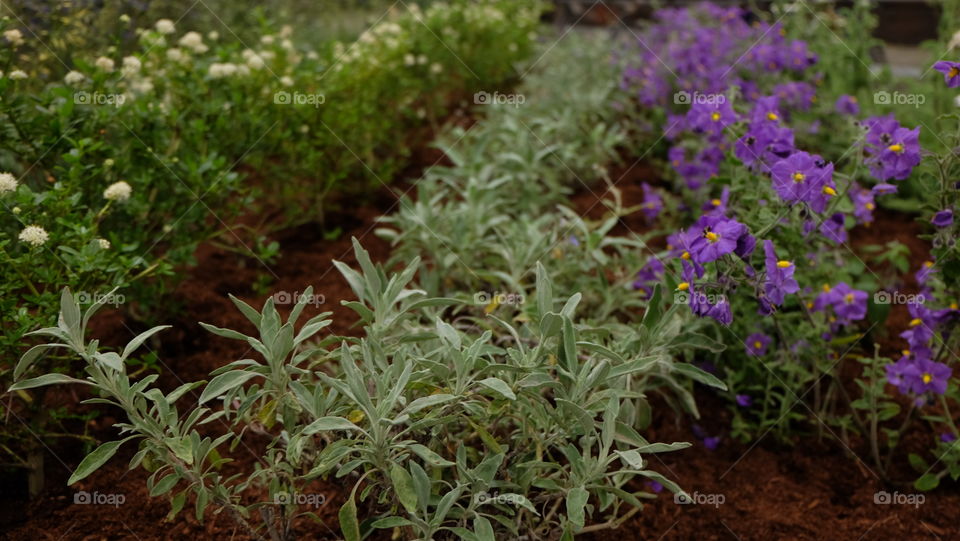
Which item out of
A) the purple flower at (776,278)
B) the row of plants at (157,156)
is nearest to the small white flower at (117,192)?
the row of plants at (157,156)

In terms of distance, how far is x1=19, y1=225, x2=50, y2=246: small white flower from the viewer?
2070 mm

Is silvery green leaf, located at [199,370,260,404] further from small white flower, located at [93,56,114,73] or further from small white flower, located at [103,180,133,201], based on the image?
small white flower, located at [93,56,114,73]

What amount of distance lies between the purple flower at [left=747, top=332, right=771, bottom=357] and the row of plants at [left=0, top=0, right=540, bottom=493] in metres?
1.67

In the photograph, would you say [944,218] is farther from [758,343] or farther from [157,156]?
[157,156]

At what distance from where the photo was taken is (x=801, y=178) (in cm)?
216

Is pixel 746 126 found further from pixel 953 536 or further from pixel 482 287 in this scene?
pixel 953 536

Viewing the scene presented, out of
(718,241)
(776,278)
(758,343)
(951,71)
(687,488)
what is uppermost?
(951,71)

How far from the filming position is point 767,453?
2562 mm

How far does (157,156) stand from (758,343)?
6.69ft

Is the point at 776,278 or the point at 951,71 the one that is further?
the point at 951,71

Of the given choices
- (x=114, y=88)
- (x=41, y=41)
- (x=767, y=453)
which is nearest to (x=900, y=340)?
(x=767, y=453)

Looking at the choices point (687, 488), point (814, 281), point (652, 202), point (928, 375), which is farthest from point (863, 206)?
point (687, 488)

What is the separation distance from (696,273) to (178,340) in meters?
1.71

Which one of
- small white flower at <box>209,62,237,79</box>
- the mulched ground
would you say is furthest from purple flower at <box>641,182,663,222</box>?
small white flower at <box>209,62,237,79</box>
